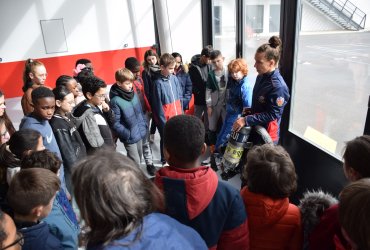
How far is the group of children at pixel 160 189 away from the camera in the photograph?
0.76m

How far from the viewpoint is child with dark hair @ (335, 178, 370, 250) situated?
763 mm

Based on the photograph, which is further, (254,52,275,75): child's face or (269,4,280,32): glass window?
(269,4,280,32): glass window

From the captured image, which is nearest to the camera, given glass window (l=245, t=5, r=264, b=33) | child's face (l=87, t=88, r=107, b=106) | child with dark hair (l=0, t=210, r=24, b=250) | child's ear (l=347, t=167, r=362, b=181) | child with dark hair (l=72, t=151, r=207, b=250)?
child with dark hair (l=72, t=151, r=207, b=250)

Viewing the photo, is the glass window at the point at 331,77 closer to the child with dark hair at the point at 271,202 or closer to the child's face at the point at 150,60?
the child with dark hair at the point at 271,202

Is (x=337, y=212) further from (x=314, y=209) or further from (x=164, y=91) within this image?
(x=164, y=91)

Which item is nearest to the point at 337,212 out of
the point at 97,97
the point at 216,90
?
the point at 97,97

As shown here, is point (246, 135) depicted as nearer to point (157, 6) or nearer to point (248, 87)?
point (248, 87)

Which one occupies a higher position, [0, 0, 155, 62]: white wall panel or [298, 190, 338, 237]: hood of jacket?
[0, 0, 155, 62]: white wall panel

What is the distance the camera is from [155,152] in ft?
12.6

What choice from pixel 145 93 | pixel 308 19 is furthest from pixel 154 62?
pixel 308 19

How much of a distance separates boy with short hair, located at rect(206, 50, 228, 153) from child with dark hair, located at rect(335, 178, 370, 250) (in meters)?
2.42

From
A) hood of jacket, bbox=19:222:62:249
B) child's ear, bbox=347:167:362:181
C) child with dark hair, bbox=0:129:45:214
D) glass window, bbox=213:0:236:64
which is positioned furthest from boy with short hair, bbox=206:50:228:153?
hood of jacket, bbox=19:222:62:249

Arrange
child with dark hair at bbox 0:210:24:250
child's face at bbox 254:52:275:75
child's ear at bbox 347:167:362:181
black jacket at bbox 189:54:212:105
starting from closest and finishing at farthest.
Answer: child with dark hair at bbox 0:210:24:250, child's ear at bbox 347:167:362:181, child's face at bbox 254:52:275:75, black jacket at bbox 189:54:212:105

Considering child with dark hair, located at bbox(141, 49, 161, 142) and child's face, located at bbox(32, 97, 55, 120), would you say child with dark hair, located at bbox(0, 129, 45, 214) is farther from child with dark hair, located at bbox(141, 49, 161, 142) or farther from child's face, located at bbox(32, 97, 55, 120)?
child with dark hair, located at bbox(141, 49, 161, 142)
